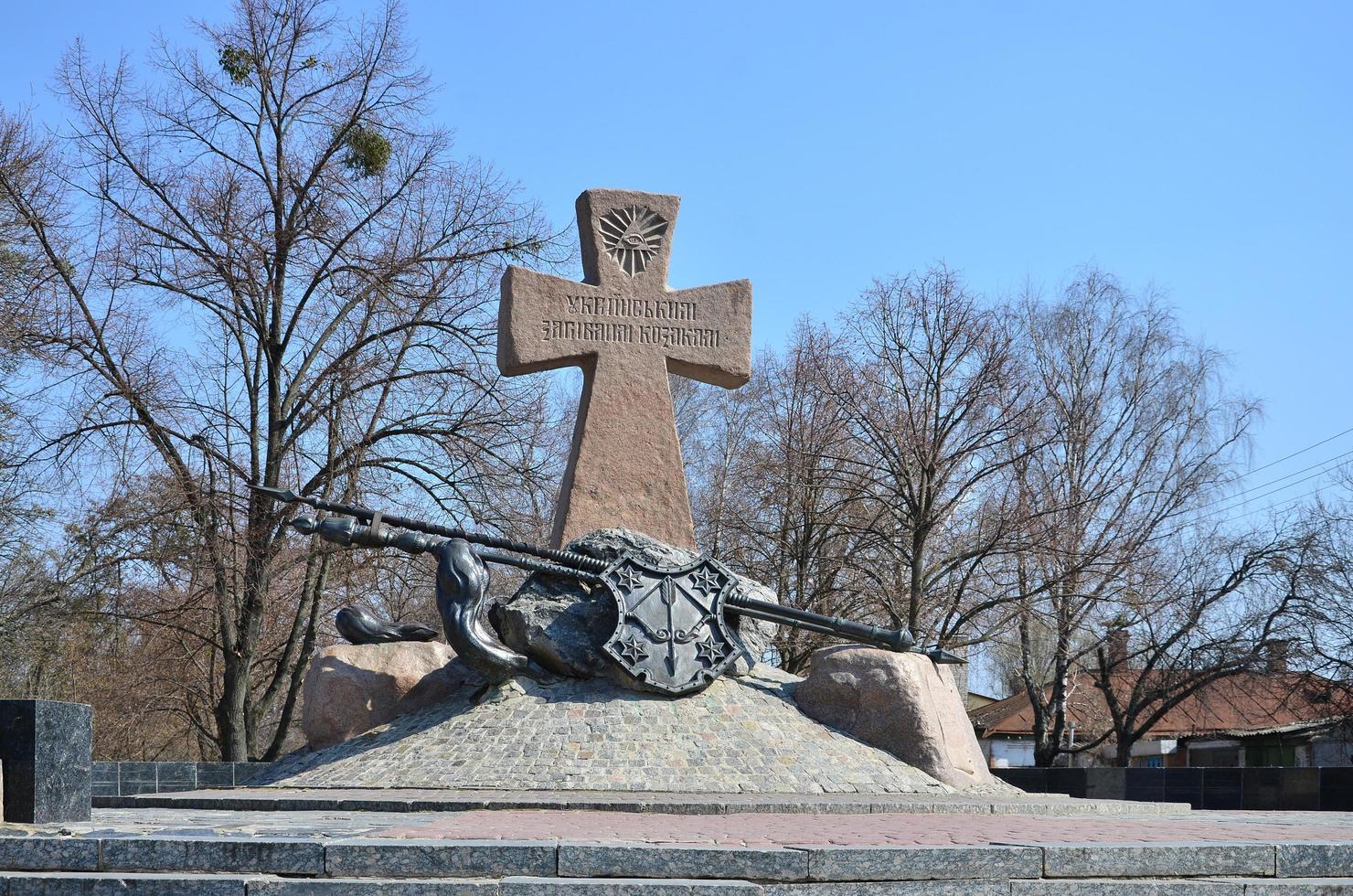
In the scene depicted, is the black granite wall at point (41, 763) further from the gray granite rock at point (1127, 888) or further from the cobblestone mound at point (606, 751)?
the gray granite rock at point (1127, 888)

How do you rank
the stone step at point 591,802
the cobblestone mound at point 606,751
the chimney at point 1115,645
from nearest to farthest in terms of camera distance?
the stone step at point 591,802 < the cobblestone mound at point 606,751 < the chimney at point 1115,645

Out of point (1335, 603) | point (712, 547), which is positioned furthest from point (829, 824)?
point (1335, 603)

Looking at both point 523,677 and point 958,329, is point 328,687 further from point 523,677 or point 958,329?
point 958,329

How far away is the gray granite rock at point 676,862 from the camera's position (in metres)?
5.72

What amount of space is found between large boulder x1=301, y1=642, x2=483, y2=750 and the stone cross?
5.62 feet

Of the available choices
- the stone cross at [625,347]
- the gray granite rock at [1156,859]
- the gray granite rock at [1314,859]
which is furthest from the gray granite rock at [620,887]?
the stone cross at [625,347]

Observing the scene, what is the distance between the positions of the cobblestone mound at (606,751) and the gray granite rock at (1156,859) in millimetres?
3786

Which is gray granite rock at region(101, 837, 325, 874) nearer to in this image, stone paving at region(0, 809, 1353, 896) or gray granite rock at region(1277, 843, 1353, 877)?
stone paving at region(0, 809, 1353, 896)

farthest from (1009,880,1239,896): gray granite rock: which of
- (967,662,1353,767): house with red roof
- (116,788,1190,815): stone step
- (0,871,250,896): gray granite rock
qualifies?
(967,662,1353,767): house with red roof

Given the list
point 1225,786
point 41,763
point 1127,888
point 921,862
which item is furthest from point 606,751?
point 1225,786

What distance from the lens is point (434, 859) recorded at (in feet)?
18.6

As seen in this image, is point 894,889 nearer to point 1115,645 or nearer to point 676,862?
point 676,862

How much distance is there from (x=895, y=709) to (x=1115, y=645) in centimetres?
1825

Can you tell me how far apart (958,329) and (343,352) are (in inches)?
378
